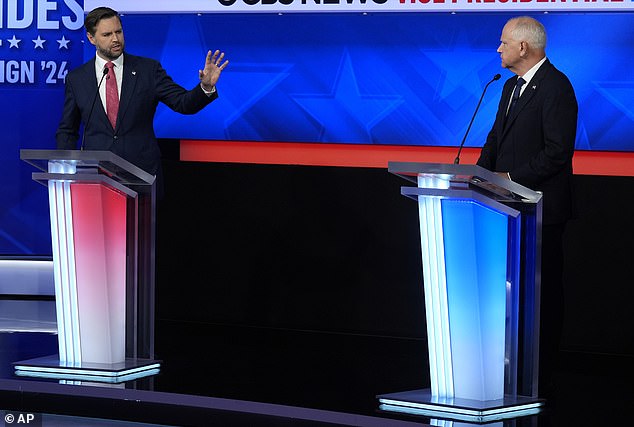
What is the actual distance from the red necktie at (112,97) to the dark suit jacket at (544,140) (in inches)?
65.3

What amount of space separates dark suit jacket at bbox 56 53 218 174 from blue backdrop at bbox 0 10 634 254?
1.11 meters

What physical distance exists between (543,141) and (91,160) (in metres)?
1.70

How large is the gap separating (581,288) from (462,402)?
165 centimetres

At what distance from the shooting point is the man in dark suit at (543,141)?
13.5 ft

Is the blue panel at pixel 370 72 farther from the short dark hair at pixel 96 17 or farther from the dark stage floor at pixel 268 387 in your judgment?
the short dark hair at pixel 96 17

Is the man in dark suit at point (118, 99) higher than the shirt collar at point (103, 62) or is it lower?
lower

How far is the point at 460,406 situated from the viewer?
12.1 feet

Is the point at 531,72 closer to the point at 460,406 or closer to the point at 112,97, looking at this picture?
the point at 460,406

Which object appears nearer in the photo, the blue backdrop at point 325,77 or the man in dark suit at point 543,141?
the man in dark suit at point 543,141

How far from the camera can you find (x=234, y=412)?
12.5 feet

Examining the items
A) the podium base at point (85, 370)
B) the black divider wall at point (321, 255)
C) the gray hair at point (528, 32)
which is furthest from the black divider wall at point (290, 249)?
the podium base at point (85, 370)

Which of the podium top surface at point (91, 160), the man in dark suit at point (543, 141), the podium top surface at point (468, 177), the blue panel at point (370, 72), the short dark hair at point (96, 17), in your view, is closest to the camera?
the podium top surface at point (468, 177)

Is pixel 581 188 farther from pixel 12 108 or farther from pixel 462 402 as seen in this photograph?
pixel 12 108

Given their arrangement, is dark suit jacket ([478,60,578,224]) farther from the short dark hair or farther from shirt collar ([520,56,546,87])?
the short dark hair
